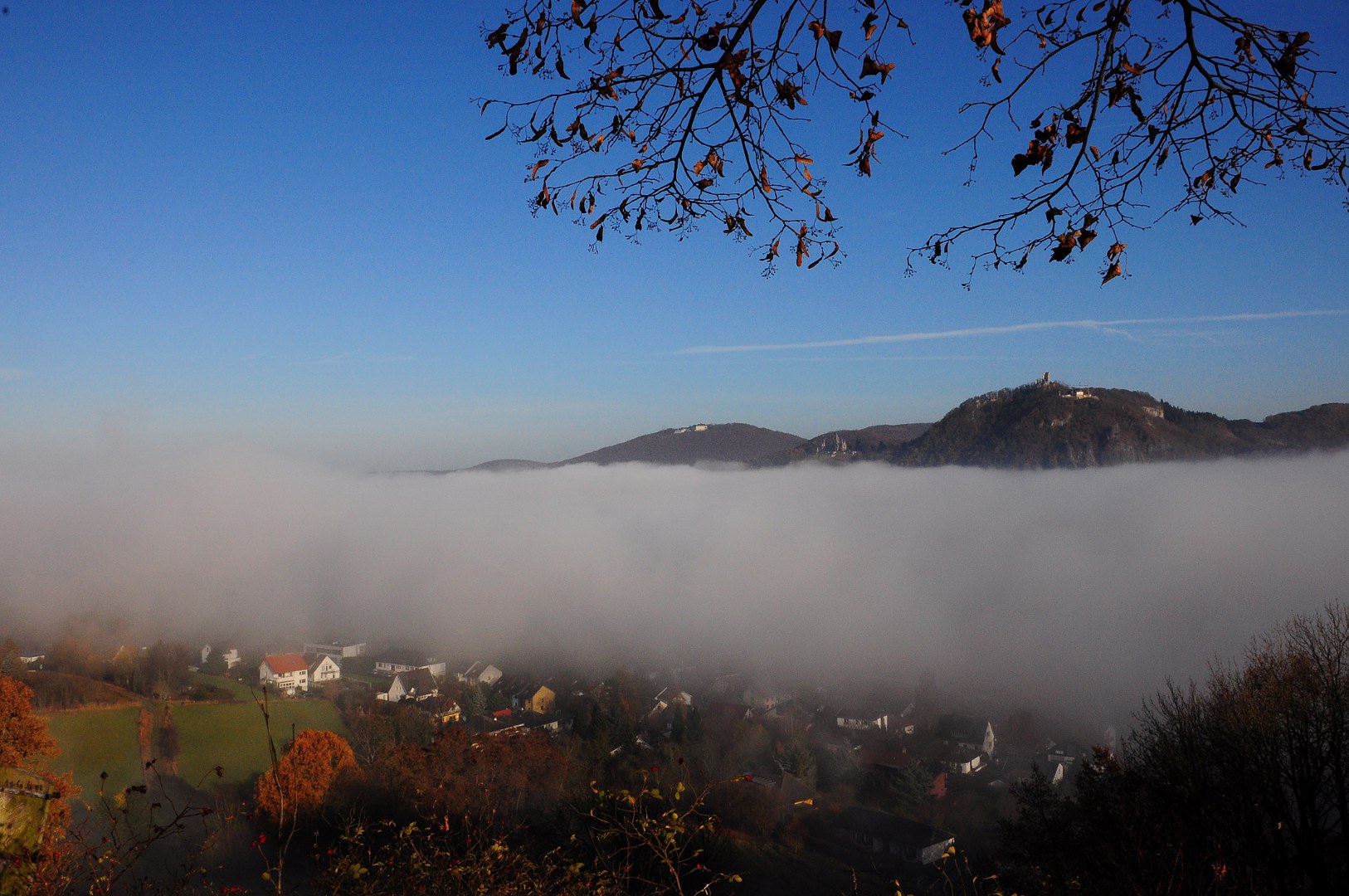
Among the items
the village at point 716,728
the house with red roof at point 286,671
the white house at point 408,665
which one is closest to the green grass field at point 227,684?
the village at point 716,728

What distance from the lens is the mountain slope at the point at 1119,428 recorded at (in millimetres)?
60969

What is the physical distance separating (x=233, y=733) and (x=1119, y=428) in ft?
205

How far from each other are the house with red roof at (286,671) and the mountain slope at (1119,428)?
55138 mm

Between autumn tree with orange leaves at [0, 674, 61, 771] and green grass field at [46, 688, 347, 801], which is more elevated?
autumn tree with orange leaves at [0, 674, 61, 771]

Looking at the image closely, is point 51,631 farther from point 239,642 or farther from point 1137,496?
point 1137,496

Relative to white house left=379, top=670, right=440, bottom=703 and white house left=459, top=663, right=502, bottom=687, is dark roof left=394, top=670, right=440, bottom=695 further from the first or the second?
white house left=459, top=663, right=502, bottom=687

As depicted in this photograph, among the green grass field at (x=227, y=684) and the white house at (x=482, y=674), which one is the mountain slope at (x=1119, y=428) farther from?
the green grass field at (x=227, y=684)

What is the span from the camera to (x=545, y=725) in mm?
25812

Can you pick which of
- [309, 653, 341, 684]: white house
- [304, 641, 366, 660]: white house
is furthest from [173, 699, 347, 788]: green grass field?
[304, 641, 366, 660]: white house

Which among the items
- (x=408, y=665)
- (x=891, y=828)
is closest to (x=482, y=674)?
(x=408, y=665)

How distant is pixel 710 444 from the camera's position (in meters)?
87.9

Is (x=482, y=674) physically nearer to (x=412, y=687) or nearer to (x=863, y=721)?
(x=412, y=687)

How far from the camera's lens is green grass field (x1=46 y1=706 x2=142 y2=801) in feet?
47.9

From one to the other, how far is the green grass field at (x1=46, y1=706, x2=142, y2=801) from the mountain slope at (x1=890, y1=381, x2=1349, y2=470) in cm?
6165
